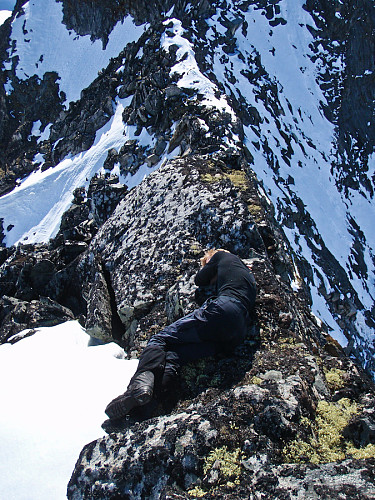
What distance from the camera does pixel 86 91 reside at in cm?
5328

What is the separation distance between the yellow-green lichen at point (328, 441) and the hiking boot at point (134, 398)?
1539mm

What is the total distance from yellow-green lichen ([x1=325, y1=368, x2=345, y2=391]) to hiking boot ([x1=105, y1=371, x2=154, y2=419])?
1.98 m

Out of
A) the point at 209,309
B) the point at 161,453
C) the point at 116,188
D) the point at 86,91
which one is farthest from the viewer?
the point at 86,91

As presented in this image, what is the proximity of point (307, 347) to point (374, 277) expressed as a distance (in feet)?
148

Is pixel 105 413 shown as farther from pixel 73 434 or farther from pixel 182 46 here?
pixel 182 46

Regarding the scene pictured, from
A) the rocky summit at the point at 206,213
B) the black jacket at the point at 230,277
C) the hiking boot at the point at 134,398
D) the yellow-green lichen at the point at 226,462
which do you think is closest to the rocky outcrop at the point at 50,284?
the rocky summit at the point at 206,213

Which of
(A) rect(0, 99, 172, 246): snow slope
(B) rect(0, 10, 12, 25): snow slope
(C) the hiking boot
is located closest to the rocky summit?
(C) the hiking boot

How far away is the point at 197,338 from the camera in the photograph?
480 cm

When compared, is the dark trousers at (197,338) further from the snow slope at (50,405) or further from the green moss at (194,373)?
the snow slope at (50,405)

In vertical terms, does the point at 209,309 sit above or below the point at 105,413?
above

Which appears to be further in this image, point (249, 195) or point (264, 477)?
point (249, 195)

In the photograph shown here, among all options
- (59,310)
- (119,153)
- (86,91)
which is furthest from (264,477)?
(86,91)

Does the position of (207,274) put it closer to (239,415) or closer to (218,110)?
(239,415)

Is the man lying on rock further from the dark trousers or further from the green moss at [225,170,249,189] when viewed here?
the green moss at [225,170,249,189]
